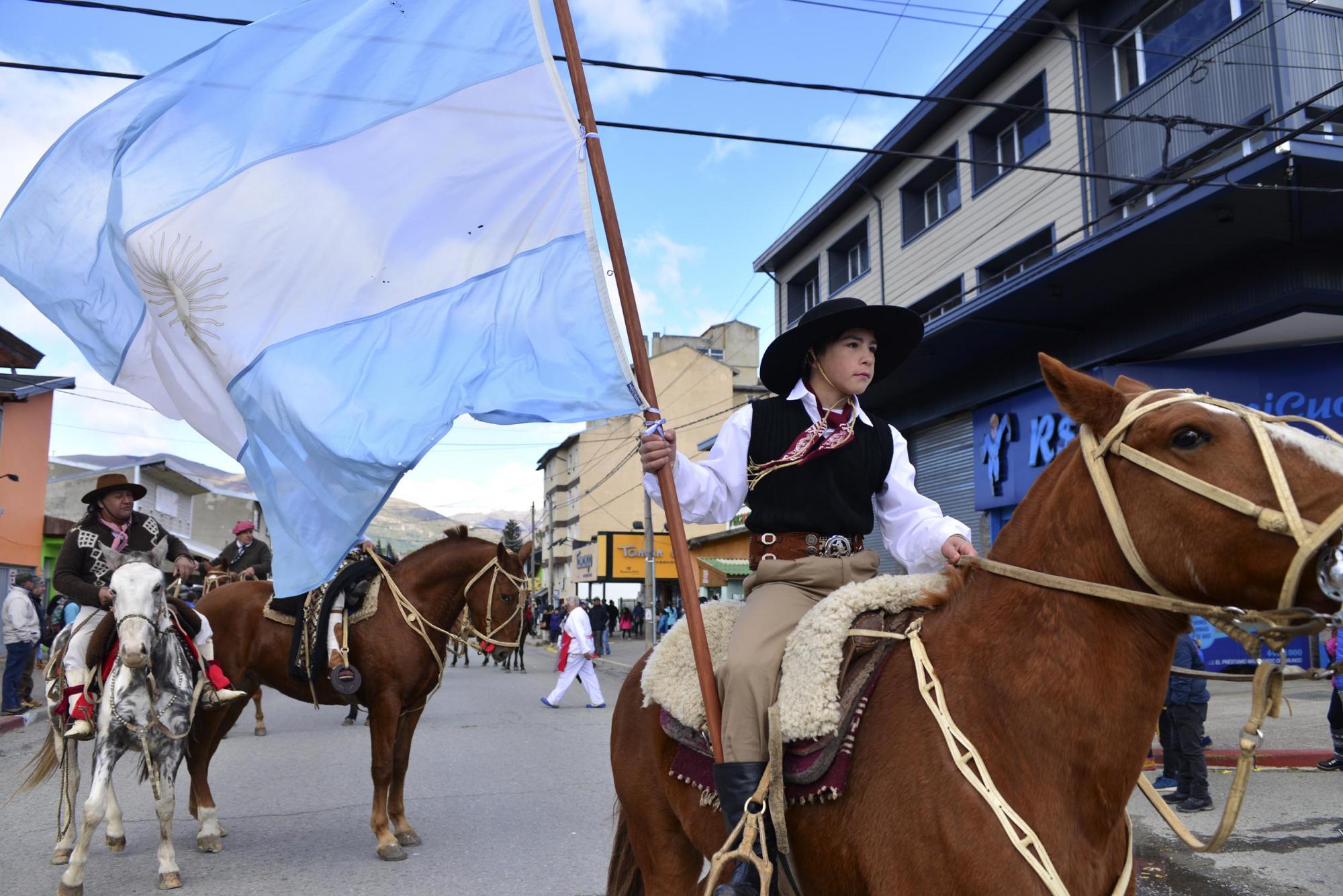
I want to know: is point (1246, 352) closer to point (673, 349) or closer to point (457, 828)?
point (457, 828)

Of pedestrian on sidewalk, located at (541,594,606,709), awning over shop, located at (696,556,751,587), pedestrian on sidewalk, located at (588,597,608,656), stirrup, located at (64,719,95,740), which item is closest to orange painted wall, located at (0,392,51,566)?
pedestrian on sidewalk, located at (588,597,608,656)

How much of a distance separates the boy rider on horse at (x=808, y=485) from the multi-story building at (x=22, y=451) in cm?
2597

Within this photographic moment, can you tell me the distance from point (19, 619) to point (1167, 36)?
19397 millimetres

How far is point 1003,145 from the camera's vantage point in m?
18.2

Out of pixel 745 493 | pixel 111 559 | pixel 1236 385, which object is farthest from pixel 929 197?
pixel 745 493

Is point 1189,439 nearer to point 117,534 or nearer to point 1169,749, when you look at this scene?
point 1169,749

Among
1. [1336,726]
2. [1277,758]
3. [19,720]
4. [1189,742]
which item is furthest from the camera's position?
[19,720]

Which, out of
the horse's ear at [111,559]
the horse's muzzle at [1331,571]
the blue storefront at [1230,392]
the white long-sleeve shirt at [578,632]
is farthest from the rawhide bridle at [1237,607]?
the white long-sleeve shirt at [578,632]

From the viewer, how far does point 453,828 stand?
7.21m

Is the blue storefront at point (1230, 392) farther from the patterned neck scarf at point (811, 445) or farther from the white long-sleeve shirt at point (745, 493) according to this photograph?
the patterned neck scarf at point (811, 445)

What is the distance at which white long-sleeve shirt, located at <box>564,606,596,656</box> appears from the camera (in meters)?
16.0

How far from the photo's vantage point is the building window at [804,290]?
25.4 meters

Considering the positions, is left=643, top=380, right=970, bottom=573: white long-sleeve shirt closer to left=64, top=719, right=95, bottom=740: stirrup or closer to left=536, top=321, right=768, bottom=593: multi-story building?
left=64, top=719, right=95, bottom=740: stirrup

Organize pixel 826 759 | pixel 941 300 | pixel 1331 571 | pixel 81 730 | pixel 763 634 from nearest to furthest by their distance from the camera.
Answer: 1. pixel 1331 571
2. pixel 826 759
3. pixel 763 634
4. pixel 81 730
5. pixel 941 300
